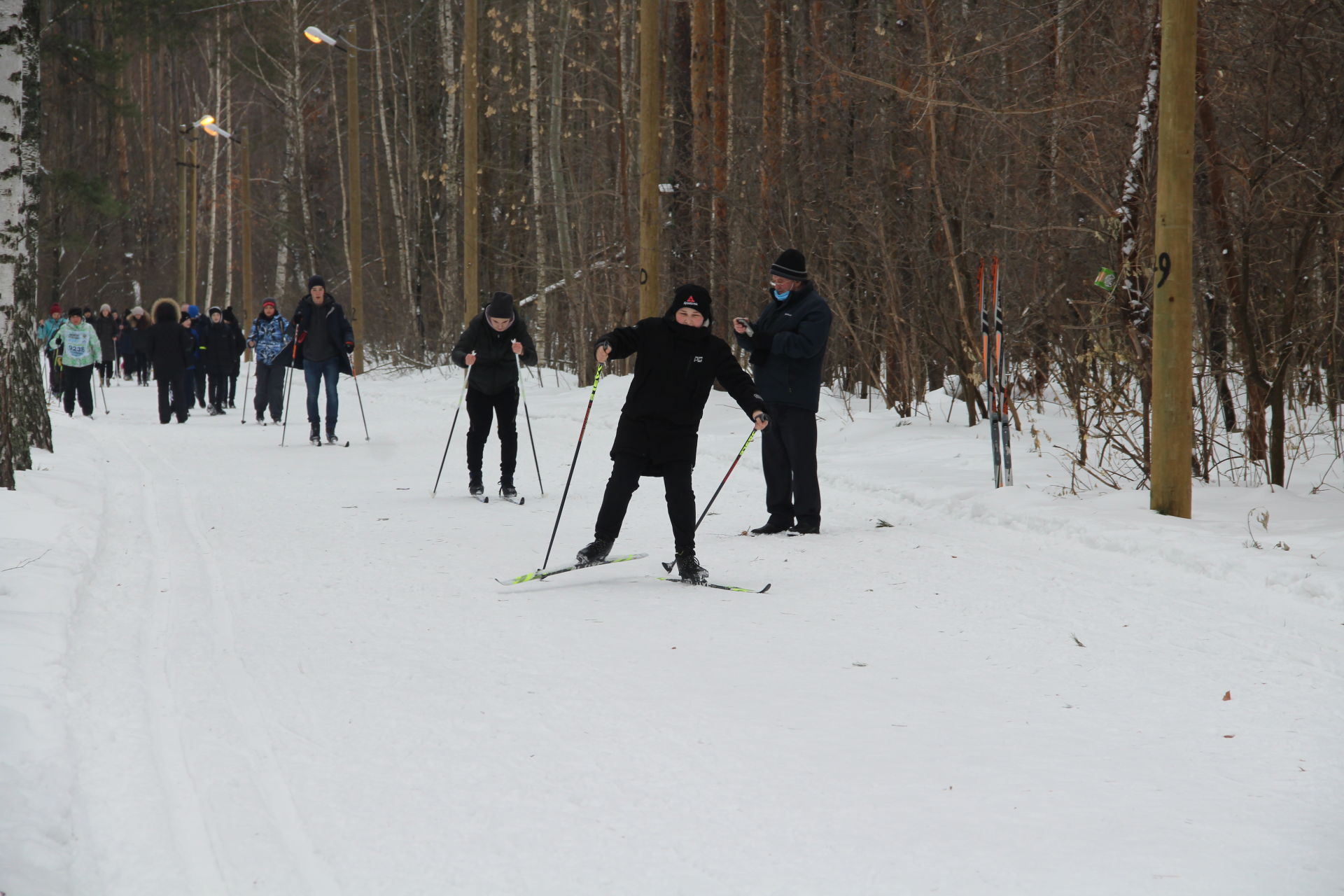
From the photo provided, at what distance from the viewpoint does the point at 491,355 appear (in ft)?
37.5

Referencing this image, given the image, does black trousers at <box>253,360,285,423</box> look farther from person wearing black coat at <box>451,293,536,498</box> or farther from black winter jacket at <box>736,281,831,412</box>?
black winter jacket at <box>736,281,831,412</box>

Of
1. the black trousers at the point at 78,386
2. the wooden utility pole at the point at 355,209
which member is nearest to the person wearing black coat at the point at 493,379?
the black trousers at the point at 78,386

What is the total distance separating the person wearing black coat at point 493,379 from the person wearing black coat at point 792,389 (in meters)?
2.77

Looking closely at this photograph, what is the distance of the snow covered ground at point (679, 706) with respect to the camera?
3.58 m

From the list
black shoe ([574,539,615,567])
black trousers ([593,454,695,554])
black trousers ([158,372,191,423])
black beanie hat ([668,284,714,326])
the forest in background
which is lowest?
black shoe ([574,539,615,567])

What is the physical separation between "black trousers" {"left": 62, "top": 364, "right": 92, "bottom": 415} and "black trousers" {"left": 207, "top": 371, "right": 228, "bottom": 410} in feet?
6.45

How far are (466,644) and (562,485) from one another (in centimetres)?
622

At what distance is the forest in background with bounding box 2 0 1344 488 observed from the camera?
33.6 feet

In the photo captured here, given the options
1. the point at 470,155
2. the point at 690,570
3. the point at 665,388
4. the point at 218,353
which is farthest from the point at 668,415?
the point at 470,155

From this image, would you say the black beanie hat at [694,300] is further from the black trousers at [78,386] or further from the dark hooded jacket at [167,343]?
the black trousers at [78,386]

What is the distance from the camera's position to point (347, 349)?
53.3 feet

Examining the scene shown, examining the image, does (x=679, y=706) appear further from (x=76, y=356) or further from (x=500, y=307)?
(x=76, y=356)

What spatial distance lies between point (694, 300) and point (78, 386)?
16.9 m

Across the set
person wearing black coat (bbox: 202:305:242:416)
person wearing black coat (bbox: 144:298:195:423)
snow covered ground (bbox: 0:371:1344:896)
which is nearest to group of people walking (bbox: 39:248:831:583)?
snow covered ground (bbox: 0:371:1344:896)
